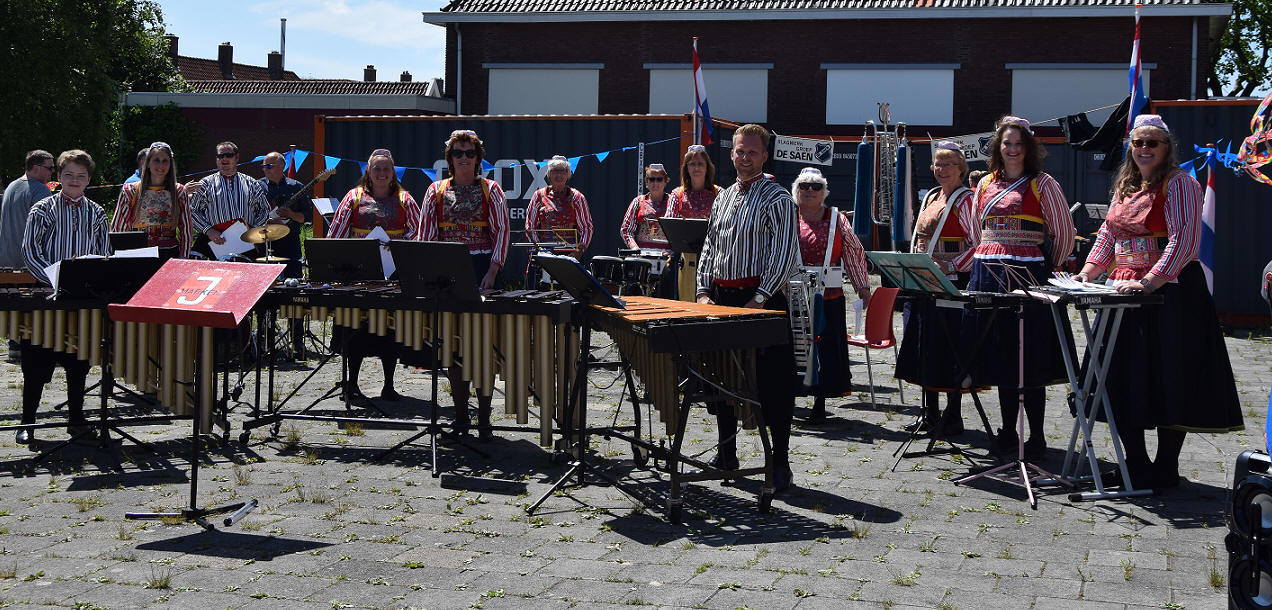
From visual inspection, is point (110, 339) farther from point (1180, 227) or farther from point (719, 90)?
point (719, 90)

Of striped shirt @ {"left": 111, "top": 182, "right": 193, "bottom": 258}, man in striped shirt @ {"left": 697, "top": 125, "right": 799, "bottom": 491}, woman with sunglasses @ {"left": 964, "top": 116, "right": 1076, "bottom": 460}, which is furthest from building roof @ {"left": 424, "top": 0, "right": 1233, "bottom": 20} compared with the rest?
man in striped shirt @ {"left": 697, "top": 125, "right": 799, "bottom": 491}

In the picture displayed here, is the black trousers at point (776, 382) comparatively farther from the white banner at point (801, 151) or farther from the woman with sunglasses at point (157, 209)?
the white banner at point (801, 151)

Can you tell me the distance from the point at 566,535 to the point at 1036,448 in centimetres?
323

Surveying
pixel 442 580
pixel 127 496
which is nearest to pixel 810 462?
pixel 442 580

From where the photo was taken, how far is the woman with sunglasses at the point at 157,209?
28.1 ft

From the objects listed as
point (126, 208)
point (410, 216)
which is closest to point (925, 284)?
point (410, 216)

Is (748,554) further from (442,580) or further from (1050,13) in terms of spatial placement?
(1050,13)

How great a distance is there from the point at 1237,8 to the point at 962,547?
149 feet

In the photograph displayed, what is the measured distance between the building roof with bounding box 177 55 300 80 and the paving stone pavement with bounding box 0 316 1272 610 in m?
61.0

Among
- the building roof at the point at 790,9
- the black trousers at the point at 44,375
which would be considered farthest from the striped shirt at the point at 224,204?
the building roof at the point at 790,9

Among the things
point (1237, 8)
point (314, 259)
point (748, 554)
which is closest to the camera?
point (748, 554)

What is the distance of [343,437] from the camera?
7.70 m

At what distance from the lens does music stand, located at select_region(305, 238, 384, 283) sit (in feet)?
23.6

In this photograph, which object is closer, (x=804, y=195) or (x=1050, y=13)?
(x=804, y=195)
